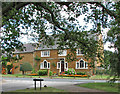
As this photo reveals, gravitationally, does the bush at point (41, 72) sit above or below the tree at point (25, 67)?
below

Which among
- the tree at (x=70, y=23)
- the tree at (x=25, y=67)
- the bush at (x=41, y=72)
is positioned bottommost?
the bush at (x=41, y=72)

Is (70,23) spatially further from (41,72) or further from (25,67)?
(41,72)

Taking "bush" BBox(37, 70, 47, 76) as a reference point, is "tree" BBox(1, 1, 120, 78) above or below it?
above

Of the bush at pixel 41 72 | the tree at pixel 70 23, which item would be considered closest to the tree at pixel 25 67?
the bush at pixel 41 72

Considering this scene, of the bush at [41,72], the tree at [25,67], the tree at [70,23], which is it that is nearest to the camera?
the tree at [70,23]

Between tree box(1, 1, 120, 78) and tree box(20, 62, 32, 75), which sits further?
tree box(20, 62, 32, 75)

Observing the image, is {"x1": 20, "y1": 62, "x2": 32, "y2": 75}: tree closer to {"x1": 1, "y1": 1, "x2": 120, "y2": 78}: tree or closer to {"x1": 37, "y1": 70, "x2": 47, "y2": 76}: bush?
{"x1": 37, "y1": 70, "x2": 47, "y2": 76}: bush

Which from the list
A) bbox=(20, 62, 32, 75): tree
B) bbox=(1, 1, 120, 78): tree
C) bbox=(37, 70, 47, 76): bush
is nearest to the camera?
bbox=(1, 1, 120, 78): tree

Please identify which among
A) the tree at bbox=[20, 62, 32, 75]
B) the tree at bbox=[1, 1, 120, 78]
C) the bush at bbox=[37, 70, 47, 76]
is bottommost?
the bush at bbox=[37, 70, 47, 76]

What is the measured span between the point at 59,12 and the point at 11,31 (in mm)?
3929

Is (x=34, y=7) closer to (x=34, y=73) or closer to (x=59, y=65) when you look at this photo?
(x=59, y=65)

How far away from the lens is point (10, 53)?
5.07 metres

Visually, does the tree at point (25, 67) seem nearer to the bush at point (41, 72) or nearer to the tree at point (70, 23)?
the bush at point (41, 72)

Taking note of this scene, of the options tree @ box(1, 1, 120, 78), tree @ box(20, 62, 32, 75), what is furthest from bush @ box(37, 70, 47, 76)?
tree @ box(1, 1, 120, 78)
